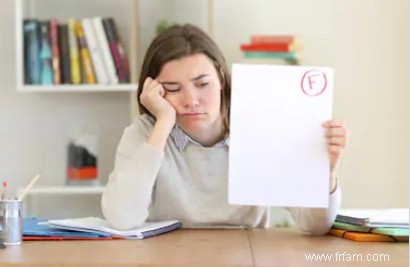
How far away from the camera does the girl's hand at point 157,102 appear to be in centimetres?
154

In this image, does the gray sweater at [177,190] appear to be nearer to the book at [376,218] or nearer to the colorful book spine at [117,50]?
the book at [376,218]

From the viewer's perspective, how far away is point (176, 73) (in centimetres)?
156

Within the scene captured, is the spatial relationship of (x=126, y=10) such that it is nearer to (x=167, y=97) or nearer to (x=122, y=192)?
(x=167, y=97)

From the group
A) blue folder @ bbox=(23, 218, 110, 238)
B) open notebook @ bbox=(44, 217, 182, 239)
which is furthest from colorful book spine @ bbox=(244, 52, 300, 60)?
blue folder @ bbox=(23, 218, 110, 238)

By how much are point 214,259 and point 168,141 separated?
0.67 metres

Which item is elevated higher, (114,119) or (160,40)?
(160,40)

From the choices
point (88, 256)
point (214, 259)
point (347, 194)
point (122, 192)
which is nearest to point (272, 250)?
point (214, 259)

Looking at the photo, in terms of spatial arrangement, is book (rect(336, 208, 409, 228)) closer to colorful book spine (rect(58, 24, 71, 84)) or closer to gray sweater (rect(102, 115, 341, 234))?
gray sweater (rect(102, 115, 341, 234))

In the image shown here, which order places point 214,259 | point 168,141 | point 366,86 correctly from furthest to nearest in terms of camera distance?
point 366,86
point 168,141
point 214,259

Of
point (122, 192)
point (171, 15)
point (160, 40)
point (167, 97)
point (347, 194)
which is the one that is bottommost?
point (347, 194)

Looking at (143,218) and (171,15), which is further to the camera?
(171,15)

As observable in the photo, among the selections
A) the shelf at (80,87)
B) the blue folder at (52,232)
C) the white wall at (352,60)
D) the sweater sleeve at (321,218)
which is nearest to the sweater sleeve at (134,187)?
the blue folder at (52,232)

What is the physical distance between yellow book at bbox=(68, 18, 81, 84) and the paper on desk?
4.99ft

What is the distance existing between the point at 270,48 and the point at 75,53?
2.48 feet
